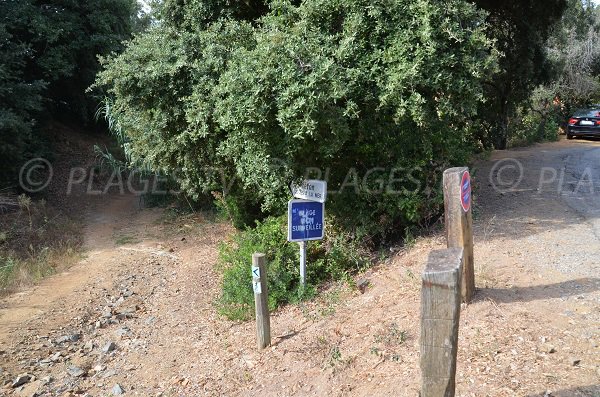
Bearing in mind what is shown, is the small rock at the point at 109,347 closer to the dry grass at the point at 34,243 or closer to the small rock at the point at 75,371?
the small rock at the point at 75,371

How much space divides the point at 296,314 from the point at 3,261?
23.9 feet

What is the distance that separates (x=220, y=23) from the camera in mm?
8445

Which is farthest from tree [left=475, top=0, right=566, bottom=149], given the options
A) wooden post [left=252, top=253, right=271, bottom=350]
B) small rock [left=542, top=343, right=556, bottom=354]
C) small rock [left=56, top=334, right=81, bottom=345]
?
small rock [left=56, top=334, right=81, bottom=345]

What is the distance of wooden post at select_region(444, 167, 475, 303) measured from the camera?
14.6ft

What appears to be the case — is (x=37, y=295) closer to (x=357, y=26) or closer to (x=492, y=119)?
(x=357, y=26)

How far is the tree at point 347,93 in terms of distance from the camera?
601 cm

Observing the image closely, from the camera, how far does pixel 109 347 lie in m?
6.60

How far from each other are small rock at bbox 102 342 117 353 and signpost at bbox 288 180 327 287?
108 inches

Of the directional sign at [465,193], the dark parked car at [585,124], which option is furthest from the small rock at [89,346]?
the dark parked car at [585,124]

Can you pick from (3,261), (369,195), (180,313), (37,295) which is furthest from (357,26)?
(3,261)

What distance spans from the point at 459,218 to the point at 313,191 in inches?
92.7

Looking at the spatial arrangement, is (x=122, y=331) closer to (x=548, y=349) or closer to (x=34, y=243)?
(x=34, y=243)

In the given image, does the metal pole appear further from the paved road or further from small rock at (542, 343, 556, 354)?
small rock at (542, 343, 556, 354)

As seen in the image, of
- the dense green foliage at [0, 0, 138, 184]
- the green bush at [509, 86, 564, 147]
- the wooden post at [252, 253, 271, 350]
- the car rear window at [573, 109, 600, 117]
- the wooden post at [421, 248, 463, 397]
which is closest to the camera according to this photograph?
the wooden post at [421, 248, 463, 397]
